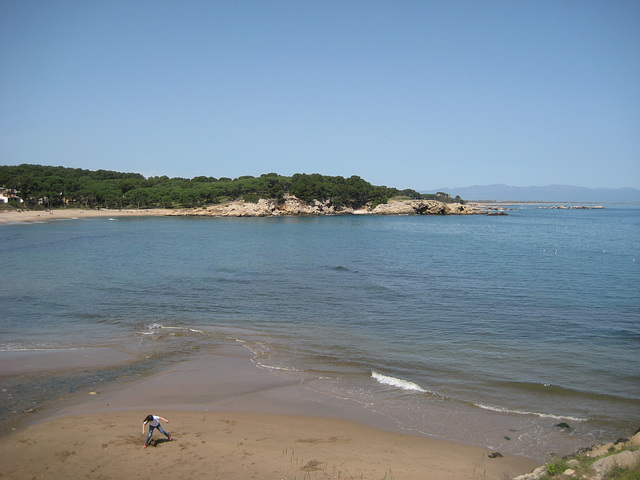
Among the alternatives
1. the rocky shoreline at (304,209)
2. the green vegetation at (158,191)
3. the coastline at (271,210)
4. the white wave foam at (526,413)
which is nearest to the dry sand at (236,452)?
the white wave foam at (526,413)

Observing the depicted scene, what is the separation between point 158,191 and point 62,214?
3602 cm

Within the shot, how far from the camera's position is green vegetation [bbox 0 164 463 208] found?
12362cm

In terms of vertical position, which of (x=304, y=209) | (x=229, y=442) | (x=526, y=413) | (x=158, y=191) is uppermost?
Result: (x=158, y=191)

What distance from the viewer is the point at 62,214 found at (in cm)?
11150

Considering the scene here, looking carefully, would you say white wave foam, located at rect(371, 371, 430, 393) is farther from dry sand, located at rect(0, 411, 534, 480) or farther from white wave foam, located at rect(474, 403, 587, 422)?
dry sand, located at rect(0, 411, 534, 480)

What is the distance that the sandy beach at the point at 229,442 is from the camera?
891cm

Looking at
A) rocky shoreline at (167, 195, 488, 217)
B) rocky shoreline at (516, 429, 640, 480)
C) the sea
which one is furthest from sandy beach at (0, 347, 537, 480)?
rocky shoreline at (167, 195, 488, 217)

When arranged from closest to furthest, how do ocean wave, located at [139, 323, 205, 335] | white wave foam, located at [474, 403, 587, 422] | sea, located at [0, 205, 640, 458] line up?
white wave foam, located at [474, 403, 587, 422], sea, located at [0, 205, 640, 458], ocean wave, located at [139, 323, 205, 335]

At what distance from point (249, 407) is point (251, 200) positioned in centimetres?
A: 12430

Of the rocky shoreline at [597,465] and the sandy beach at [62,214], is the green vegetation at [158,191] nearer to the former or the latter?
the sandy beach at [62,214]

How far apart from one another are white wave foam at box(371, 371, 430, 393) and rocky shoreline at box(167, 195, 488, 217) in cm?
11587

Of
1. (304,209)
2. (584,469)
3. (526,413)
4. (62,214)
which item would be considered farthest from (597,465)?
(304,209)

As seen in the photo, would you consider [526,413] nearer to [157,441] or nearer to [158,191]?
→ [157,441]

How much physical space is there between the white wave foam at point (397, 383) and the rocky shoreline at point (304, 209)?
115869mm
